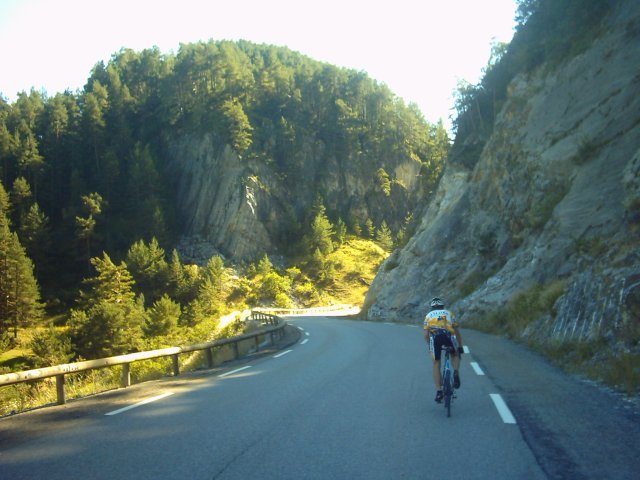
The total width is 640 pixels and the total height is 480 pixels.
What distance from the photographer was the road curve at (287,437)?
4879mm

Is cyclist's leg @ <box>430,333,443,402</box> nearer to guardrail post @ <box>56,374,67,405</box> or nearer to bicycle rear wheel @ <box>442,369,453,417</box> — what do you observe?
bicycle rear wheel @ <box>442,369,453,417</box>

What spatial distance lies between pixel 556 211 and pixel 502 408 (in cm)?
1924

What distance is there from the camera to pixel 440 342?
769 centimetres

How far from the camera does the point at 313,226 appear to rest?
89.9 meters

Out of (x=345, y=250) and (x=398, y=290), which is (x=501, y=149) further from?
(x=345, y=250)

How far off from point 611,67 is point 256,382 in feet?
80.2

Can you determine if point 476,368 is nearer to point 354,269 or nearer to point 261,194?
point 354,269

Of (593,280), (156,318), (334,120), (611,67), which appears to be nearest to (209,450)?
(593,280)

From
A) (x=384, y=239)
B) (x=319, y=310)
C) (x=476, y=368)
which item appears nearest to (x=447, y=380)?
(x=476, y=368)

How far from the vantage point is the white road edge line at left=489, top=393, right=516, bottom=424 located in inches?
263

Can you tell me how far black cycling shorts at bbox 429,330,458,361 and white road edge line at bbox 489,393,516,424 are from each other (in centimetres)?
93

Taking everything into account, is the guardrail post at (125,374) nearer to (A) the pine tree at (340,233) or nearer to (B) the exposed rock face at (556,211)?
(B) the exposed rock face at (556,211)

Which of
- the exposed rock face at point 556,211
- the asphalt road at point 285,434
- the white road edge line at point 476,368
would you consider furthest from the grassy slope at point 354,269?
the asphalt road at point 285,434

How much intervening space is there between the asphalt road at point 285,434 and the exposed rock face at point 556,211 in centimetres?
590
